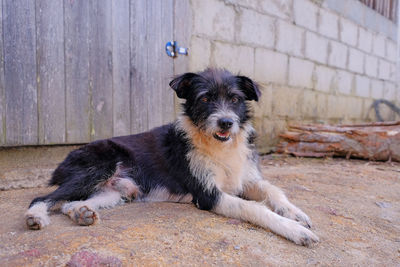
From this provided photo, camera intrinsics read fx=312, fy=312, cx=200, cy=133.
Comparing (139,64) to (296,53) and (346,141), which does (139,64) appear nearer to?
(296,53)

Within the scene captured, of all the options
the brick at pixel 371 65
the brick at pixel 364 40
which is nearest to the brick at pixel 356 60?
the brick at pixel 364 40

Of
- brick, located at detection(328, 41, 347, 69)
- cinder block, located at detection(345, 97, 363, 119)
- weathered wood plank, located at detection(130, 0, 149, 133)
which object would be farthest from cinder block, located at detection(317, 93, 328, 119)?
weathered wood plank, located at detection(130, 0, 149, 133)

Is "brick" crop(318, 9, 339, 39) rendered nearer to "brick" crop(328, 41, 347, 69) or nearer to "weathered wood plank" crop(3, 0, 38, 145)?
"brick" crop(328, 41, 347, 69)

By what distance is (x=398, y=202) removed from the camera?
10.7ft

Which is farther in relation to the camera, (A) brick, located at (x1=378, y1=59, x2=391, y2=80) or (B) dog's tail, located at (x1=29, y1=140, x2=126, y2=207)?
(A) brick, located at (x1=378, y1=59, x2=391, y2=80)

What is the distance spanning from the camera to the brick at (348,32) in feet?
25.6

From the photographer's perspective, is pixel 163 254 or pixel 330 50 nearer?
pixel 163 254

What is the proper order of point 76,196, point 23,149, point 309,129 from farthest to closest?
1. point 309,129
2. point 23,149
3. point 76,196

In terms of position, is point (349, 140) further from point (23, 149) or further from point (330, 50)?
point (23, 149)

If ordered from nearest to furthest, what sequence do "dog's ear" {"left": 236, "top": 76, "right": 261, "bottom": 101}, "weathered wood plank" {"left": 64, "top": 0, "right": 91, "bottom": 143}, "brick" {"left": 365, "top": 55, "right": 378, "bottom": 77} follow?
"dog's ear" {"left": 236, "top": 76, "right": 261, "bottom": 101} → "weathered wood plank" {"left": 64, "top": 0, "right": 91, "bottom": 143} → "brick" {"left": 365, "top": 55, "right": 378, "bottom": 77}

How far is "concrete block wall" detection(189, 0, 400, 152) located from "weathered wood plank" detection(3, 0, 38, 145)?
7.24 feet

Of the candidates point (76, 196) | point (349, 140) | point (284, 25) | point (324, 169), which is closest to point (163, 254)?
point (76, 196)

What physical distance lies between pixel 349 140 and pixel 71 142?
4.69m

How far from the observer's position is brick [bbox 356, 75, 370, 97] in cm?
881
